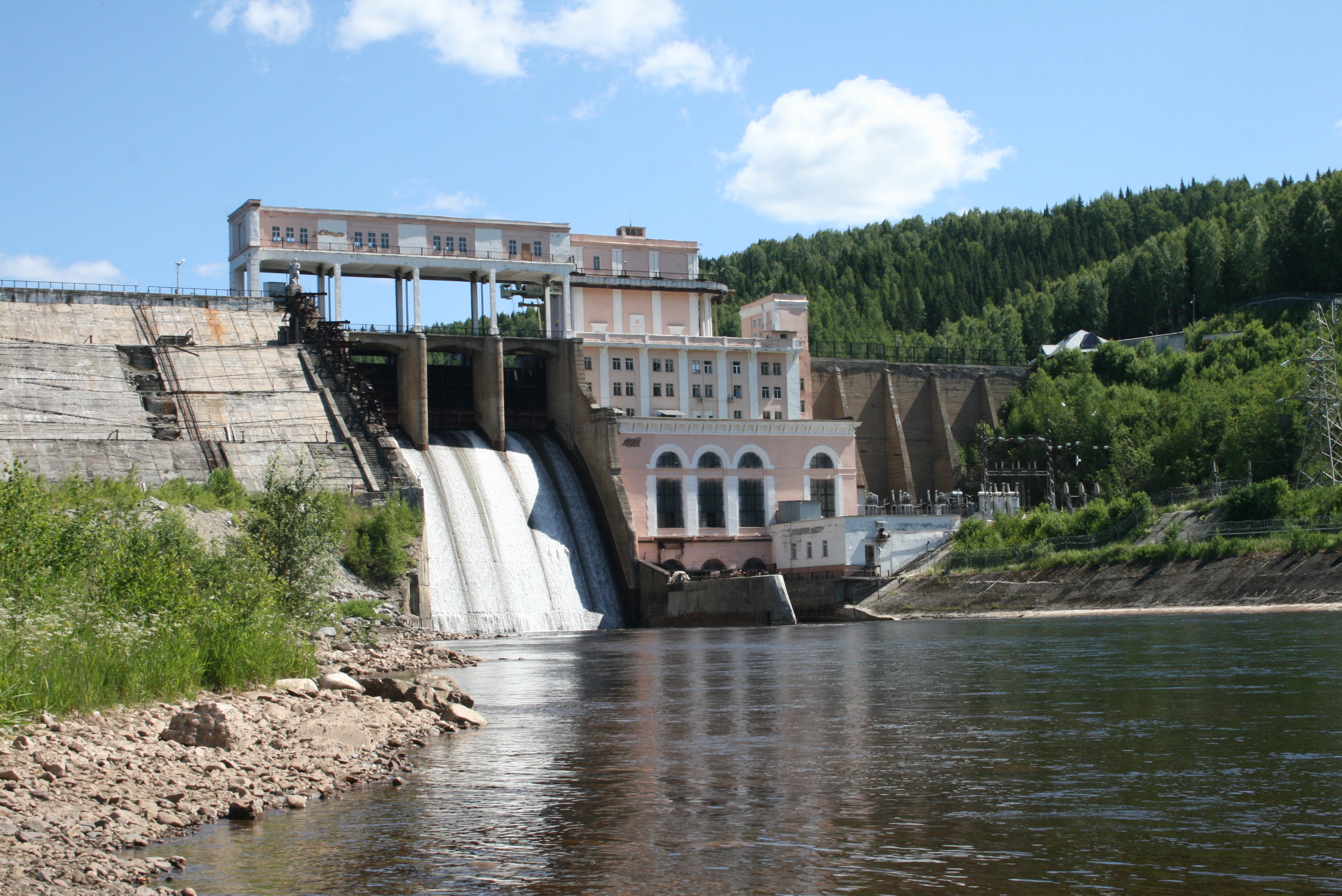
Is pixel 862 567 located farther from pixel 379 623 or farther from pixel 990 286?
pixel 990 286

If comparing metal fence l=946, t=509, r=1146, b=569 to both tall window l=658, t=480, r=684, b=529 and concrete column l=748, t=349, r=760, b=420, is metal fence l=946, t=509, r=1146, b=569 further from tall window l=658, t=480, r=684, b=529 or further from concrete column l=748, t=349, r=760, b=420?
concrete column l=748, t=349, r=760, b=420

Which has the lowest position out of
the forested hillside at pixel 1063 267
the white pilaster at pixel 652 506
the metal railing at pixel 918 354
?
the white pilaster at pixel 652 506

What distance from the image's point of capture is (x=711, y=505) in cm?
7819

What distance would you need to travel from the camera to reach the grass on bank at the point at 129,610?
58.2ft

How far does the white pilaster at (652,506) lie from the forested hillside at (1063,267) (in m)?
70.3

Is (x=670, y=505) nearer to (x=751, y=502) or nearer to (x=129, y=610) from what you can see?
(x=751, y=502)

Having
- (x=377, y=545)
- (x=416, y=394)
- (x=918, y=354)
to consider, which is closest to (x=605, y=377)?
(x=416, y=394)

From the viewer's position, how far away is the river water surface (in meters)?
11.7

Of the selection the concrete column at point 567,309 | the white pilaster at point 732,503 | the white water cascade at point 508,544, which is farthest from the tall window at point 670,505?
the concrete column at point 567,309

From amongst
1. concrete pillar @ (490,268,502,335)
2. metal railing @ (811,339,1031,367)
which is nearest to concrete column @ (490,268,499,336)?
concrete pillar @ (490,268,502,335)

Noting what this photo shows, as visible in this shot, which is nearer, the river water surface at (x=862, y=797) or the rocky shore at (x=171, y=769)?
the river water surface at (x=862, y=797)

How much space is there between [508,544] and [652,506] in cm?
1235

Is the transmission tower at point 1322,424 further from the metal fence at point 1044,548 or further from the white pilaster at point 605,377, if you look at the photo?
the white pilaster at point 605,377

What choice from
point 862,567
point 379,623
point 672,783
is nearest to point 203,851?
point 672,783
